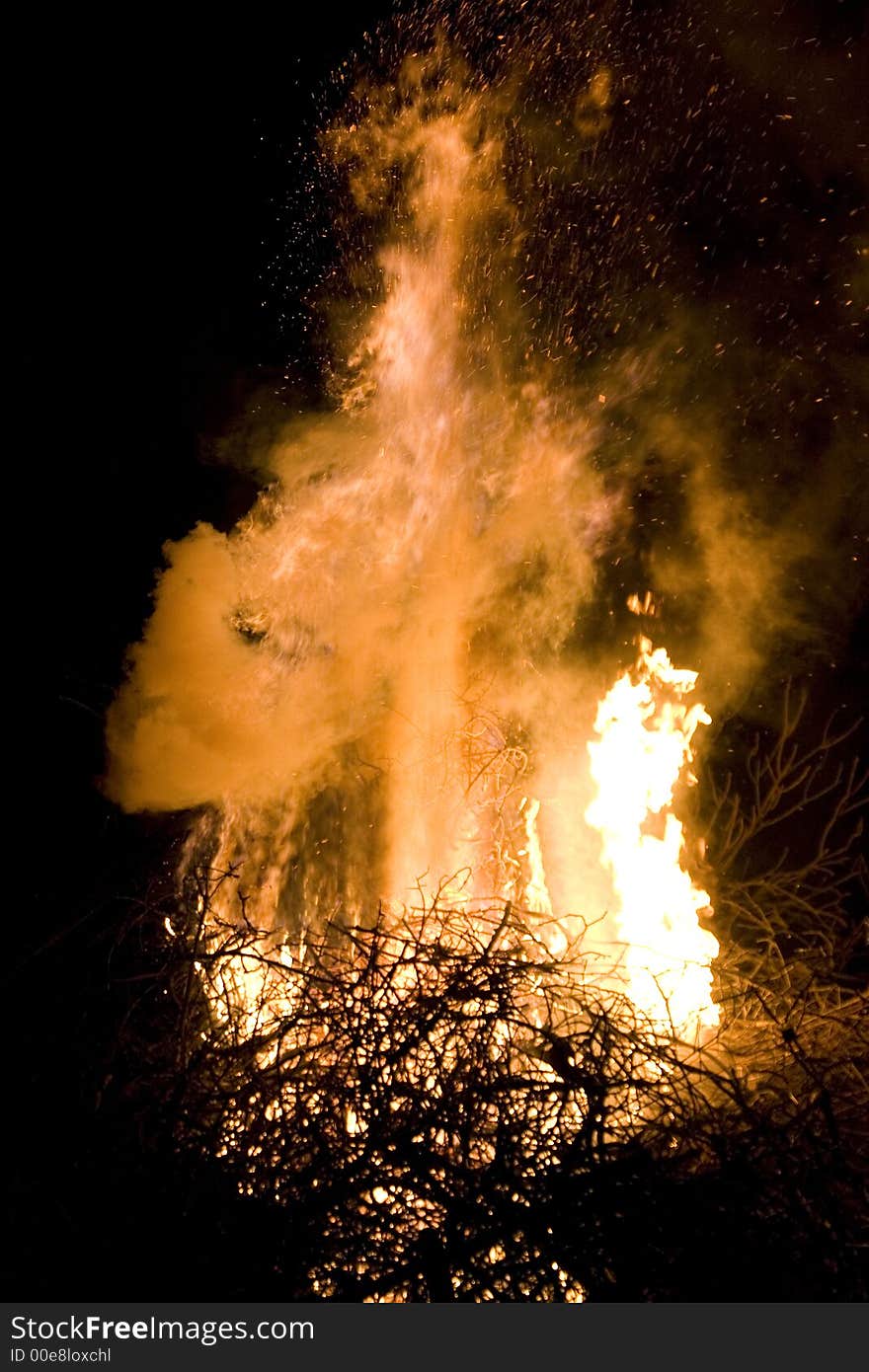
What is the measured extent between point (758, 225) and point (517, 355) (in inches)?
83.4

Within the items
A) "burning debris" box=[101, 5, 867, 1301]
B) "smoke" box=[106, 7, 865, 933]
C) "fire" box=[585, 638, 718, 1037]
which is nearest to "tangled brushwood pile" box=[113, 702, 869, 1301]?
"burning debris" box=[101, 5, 867, 1301]

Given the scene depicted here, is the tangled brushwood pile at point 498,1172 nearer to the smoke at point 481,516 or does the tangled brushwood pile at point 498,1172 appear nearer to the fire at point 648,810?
the fire at point 648,810

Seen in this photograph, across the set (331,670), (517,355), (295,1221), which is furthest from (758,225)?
(295,1221)

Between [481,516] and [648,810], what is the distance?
2771 mm

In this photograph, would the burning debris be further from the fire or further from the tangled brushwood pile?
the tangled brushwood pile

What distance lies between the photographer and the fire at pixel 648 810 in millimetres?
5387

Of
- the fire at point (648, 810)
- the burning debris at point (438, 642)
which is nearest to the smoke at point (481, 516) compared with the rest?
the burning debris at point (438, 642)

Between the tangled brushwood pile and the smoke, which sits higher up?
the smoke

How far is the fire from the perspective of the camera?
5.39 m

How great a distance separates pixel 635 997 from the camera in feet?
15.7

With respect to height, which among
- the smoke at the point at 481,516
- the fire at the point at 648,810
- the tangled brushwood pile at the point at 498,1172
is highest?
the smoke at the point at 481,516

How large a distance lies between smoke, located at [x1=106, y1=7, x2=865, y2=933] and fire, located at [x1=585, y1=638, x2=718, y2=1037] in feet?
0.96

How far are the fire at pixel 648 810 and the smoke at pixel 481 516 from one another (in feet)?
0.96

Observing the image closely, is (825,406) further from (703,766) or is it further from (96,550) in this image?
(96,550)
